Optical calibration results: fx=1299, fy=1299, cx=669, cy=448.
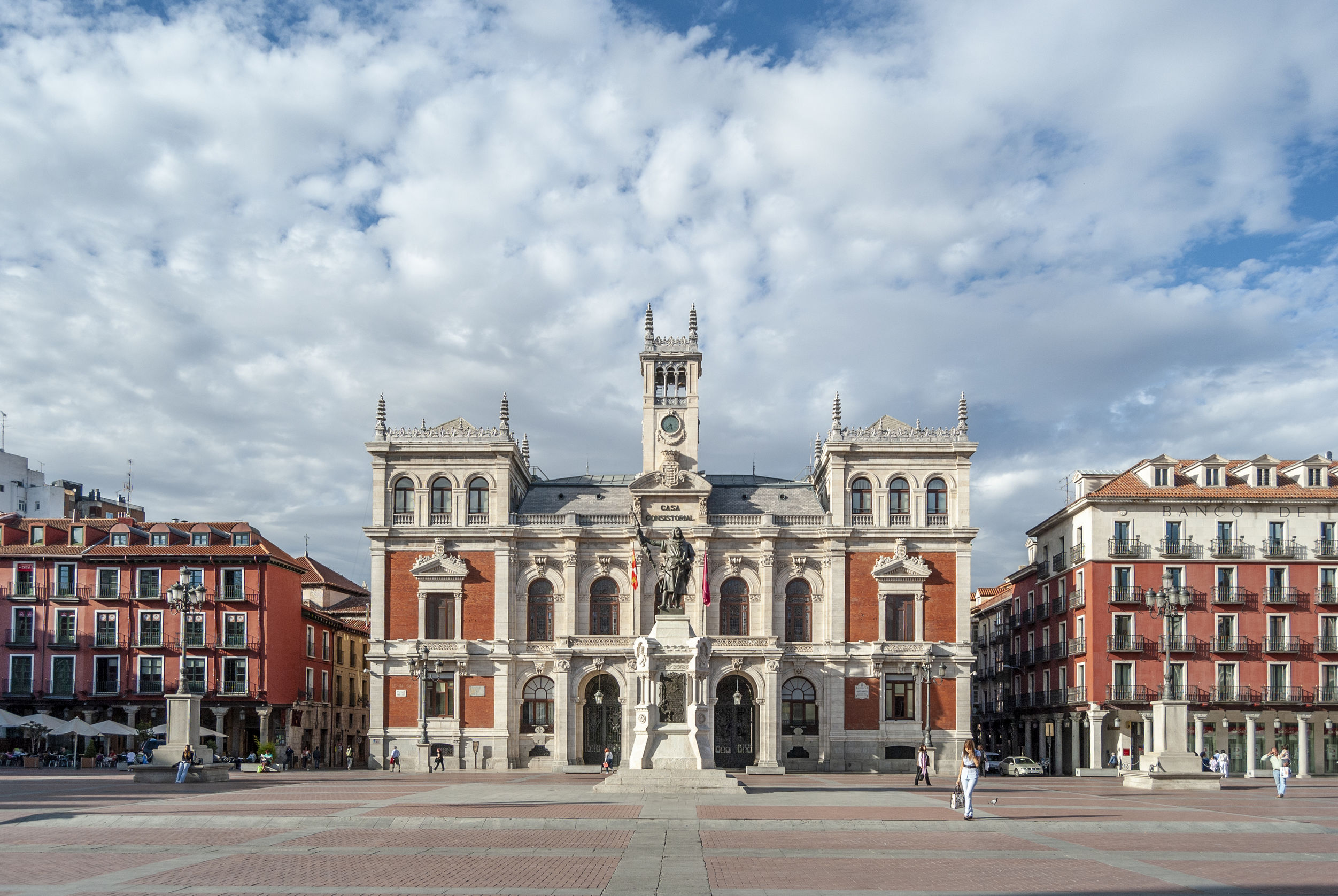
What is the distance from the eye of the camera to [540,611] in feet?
229

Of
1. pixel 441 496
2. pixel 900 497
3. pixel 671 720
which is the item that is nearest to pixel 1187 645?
pixel 900 497

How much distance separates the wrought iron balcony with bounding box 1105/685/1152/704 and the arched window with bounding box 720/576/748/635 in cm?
1886

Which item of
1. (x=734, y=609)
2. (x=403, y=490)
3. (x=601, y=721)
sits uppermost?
(x=403, y=490)

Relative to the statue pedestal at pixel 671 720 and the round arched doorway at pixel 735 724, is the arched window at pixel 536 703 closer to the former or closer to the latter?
the round arched doorway at pixel 735 724

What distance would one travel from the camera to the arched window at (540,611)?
228ft

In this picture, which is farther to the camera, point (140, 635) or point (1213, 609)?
point (140, 635)

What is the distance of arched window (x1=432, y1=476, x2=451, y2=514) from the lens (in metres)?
70.7

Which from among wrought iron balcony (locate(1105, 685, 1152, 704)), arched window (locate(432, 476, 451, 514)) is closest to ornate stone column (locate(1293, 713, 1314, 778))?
wrought iron balcony (locate(1105, 685, 1152, 704))

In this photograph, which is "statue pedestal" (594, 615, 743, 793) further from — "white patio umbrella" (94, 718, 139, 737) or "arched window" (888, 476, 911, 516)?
"white patio umbrella" (94, 718, 139, 737)

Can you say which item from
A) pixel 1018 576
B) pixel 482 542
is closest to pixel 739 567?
pixel 482 542

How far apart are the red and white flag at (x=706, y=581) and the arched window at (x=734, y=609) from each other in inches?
38.0

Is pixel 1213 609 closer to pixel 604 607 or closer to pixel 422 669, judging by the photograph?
pixel 604 607

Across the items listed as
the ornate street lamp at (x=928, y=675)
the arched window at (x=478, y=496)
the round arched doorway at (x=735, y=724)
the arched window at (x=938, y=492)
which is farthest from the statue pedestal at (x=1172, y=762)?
the arched window at (x=478, y=496)

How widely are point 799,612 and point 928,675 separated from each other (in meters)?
8.71
